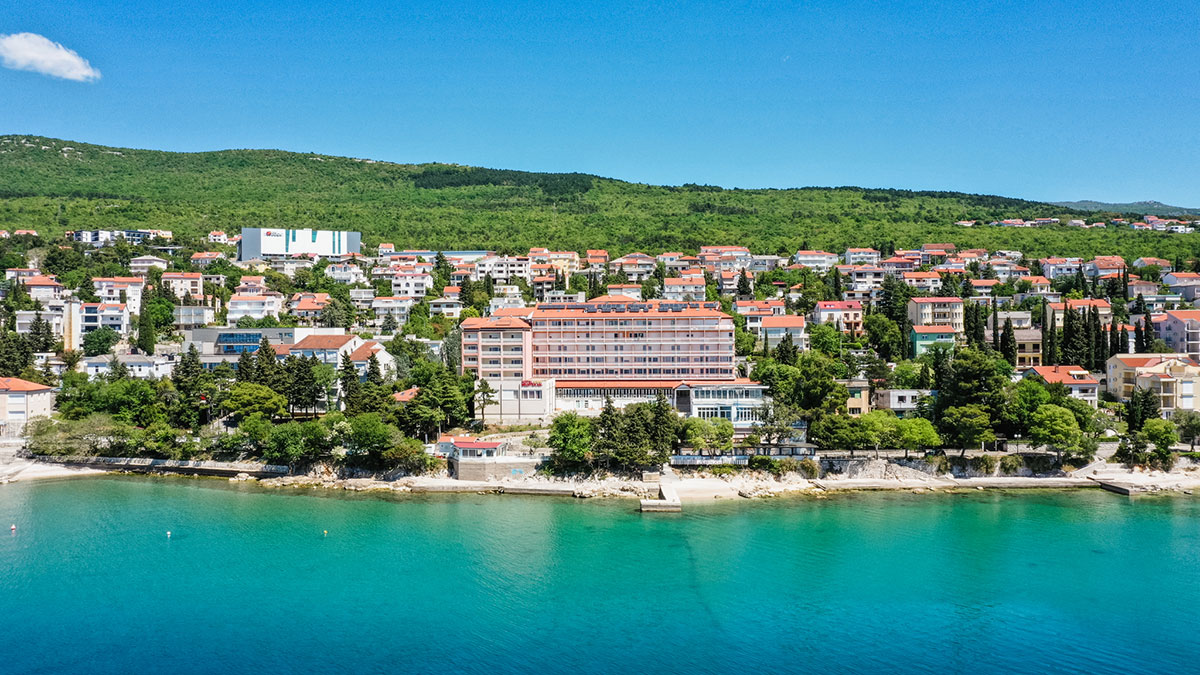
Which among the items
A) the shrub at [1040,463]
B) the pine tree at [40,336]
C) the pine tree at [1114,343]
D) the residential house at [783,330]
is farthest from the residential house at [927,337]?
the pine tree at [40,336]

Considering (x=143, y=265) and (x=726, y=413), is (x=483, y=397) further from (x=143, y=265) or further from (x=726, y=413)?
(x=143, y=265)

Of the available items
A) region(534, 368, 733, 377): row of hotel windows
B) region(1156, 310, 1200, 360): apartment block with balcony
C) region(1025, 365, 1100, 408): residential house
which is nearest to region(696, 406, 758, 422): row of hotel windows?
region(534, 368, 733, 377): row of hotel windows

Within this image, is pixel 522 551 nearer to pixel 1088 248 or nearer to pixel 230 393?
pixel 230 393

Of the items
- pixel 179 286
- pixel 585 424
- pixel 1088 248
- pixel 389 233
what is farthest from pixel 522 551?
pixel 1088 248

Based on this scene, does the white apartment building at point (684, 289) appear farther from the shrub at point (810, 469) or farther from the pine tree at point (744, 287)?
the shrub at point (810, 469)

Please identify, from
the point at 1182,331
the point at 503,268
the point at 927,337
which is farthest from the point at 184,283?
the point at 1182,331

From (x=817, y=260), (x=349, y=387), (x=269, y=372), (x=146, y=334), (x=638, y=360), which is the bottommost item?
(x=349, y=387)
